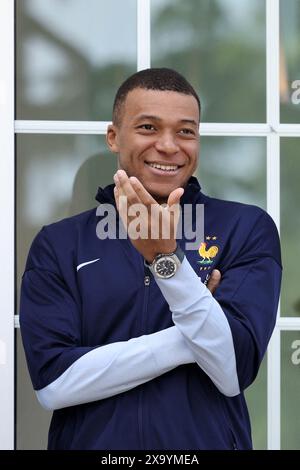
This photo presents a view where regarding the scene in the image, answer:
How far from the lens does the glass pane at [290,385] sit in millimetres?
2895

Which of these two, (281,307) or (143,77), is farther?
(281,307)

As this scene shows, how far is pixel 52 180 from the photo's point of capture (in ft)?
9.41

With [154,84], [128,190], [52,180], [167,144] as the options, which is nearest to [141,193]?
[128,190]

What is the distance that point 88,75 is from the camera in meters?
2.88

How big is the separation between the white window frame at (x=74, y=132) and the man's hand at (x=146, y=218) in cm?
96

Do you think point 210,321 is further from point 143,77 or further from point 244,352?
point 143,77

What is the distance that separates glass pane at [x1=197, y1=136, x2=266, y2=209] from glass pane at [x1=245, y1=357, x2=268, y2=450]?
547mm

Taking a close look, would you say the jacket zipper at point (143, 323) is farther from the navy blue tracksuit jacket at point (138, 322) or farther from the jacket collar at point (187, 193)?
the jacket collar at point (187, 193)

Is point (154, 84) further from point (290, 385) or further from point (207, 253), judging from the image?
point (290, 385)

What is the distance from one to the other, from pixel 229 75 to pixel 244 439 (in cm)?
127

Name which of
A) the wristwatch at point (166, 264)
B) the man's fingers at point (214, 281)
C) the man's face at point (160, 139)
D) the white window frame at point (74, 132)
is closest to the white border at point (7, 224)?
the white window frame at point (74, 132)

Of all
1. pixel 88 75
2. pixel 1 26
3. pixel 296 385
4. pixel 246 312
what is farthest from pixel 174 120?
pixel 296 385

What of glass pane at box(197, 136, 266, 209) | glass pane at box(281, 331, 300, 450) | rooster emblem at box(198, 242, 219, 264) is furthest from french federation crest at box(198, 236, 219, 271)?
glass pane at box(281, 331, 300, 450)

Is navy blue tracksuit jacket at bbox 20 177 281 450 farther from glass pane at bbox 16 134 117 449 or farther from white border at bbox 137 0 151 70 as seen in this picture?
white border at bbox 137 0 151 70
